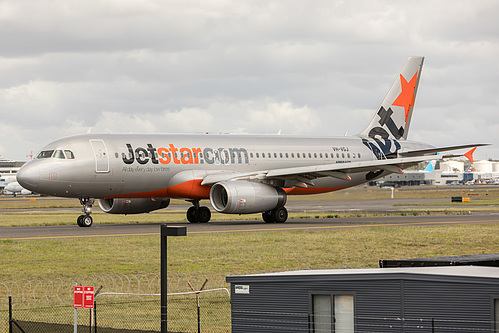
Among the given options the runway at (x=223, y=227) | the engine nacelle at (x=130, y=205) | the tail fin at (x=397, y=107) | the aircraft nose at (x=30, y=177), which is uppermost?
the tail fin at (x=397, y=107)

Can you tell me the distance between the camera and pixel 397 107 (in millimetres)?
61781

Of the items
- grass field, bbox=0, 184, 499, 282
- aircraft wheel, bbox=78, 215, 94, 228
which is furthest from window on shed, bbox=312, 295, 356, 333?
aircraft wheel, bbox=78, 215, 94, 228

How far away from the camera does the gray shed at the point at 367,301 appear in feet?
46.0

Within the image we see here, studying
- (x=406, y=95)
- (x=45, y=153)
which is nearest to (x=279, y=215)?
(x=45, y=153)

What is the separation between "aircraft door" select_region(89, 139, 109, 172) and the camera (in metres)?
45.2

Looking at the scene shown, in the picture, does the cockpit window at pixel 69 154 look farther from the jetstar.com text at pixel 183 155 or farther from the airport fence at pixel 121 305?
the airport fence at pixel 121 305

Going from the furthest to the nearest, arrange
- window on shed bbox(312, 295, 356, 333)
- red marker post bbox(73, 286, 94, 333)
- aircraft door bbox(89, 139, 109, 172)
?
aircraft door bbox(89, 139, 109, 172)
red marker post bbox(73, 286, 94, 333)
window on shed bbox(312, 295, 356, 333)

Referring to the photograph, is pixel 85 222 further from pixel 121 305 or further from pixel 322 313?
pixel 322 313

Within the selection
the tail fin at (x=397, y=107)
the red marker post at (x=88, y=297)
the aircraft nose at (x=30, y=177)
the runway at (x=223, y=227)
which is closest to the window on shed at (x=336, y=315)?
the red marker post at (x=88, y=297)

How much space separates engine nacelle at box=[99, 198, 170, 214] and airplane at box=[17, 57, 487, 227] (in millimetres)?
63

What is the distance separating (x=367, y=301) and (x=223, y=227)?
3227 cm

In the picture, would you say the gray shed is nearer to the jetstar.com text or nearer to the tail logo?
the jetstar.com text

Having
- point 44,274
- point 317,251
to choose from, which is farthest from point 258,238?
point 44,274

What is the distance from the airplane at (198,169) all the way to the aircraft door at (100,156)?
0.06 metres
